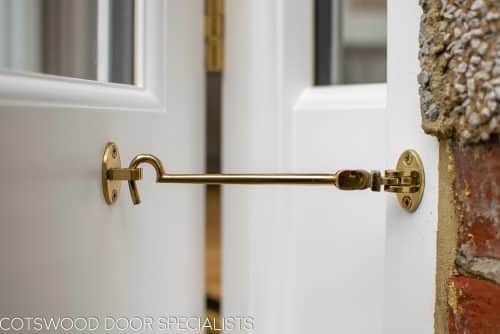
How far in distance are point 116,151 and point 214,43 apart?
0.28 metres

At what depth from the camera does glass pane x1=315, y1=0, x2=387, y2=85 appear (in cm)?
88

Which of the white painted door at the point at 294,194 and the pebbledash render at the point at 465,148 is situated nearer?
the pebbledash render at the point at 465,148

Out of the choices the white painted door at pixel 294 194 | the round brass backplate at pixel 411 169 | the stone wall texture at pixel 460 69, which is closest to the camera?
the stone wall texture at pixel 460 69

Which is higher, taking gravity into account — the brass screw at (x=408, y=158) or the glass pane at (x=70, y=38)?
the glass pane at (x=70, y=38)

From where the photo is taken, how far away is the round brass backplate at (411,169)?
58 centimetres

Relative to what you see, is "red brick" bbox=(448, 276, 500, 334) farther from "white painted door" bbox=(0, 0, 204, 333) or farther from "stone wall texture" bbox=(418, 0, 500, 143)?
"white painted door" bbox=(0, 0, 204, 333)

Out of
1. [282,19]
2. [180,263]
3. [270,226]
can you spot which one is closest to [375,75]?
[282,19]

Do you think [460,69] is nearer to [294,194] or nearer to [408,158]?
[408,158]

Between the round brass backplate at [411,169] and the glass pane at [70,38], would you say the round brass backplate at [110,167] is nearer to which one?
the glass pane at [70,38]

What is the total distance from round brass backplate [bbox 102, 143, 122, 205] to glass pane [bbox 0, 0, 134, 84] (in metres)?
0.08

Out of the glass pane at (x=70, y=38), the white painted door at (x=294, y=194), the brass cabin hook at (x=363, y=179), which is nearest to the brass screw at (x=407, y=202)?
the brass cabin hook at (x=363, y=179)

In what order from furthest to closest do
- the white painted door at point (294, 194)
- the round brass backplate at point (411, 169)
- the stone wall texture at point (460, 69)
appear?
the white painted door at point (294, 194) < the round brass backplate at point (411, 169) < the stone wall texture at point (460, 69)

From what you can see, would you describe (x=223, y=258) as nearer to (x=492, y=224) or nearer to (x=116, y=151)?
(x=116, y=151)

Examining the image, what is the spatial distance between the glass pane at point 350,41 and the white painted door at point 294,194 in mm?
23
